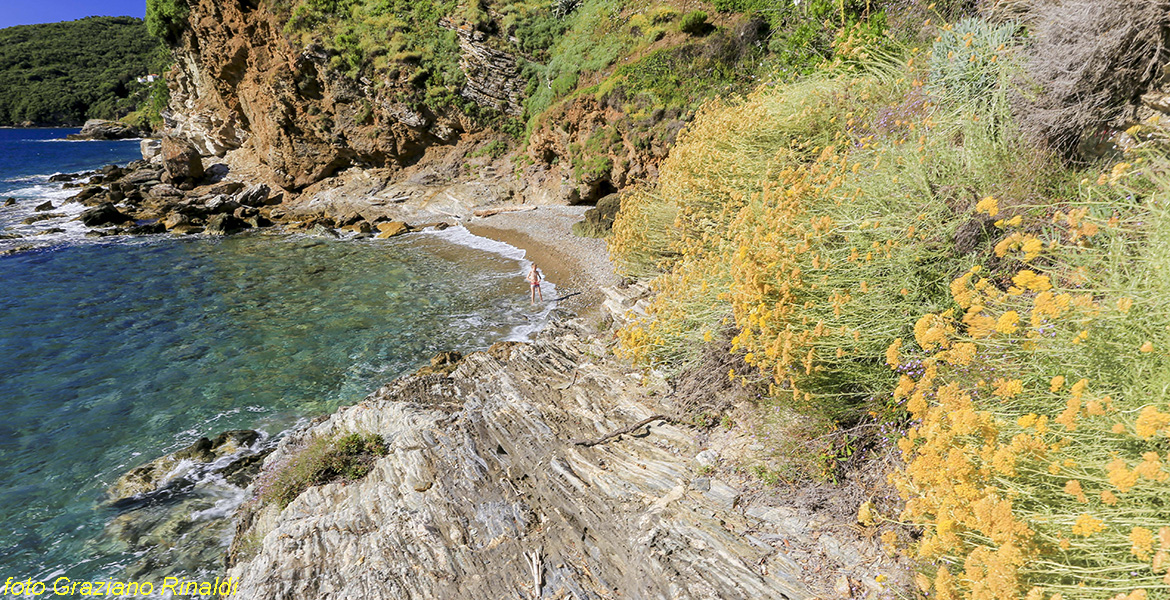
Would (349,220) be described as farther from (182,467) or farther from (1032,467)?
(1032,467)

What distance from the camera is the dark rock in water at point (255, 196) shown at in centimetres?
3369

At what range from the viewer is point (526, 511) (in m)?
6.36

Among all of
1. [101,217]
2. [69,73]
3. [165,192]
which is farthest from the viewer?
[69,73]

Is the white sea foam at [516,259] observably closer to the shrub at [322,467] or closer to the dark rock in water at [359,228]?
the dark rock in water at [359,228]

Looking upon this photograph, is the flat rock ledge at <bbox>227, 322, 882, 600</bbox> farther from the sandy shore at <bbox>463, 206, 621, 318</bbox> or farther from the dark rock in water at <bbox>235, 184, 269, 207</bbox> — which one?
the dark rock in water at <bbox>235, 184, 269, 207</bbox>

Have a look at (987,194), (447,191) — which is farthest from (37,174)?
(987,194)

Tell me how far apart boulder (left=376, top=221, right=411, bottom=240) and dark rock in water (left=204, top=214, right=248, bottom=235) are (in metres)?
8.49

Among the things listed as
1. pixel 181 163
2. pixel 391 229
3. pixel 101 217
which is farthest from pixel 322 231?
pixel 181 163

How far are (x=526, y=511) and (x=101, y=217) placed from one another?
36725 mm

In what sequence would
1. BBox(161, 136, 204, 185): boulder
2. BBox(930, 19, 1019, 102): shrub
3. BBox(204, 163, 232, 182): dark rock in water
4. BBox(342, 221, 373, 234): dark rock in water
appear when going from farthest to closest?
BBox(204, 163, 232, 182): dark rock in water < BBox(161, 136, 204, 185): boulder < BBox(342, 221, 373, 234): dark rock in water < BBox(930, 19, 1019, 102): shrub

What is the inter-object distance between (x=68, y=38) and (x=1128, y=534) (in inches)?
7776

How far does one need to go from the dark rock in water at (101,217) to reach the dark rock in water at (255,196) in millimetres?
6074

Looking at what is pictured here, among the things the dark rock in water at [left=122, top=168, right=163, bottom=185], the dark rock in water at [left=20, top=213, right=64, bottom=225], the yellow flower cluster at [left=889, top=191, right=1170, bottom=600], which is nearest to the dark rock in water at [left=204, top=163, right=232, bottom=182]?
the dark rock in water at [left=122, top=168, right=163, bottom=185]

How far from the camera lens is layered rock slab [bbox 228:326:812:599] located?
484 cm
